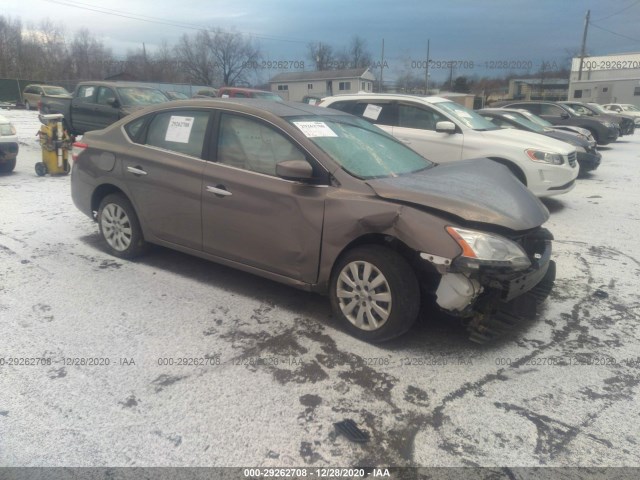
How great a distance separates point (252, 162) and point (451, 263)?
184 cm

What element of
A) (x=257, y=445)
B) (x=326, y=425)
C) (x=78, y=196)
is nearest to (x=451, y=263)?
(x=326, y=425)

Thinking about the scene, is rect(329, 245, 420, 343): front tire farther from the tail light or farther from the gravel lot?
the tail light

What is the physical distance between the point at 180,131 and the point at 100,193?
1.29 m

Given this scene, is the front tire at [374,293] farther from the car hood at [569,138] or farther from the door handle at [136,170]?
the car hood at [569,138]

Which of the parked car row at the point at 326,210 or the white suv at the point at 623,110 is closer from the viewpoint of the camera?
the parked car row at the point at 326,210

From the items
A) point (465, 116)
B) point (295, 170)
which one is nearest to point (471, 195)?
point (295, 170)

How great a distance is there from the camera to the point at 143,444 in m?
2.47

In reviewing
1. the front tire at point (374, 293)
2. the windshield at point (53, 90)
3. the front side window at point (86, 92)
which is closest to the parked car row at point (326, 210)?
the front tire at point (374, 293)

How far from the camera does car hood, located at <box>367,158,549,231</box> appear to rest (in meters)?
3.25

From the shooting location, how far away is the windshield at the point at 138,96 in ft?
37.6

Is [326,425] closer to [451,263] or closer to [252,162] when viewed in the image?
[451,263]

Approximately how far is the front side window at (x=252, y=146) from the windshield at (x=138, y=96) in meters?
8.41

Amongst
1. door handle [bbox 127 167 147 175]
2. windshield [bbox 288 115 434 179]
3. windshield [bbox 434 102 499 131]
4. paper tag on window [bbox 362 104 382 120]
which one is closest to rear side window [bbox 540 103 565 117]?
windshield [bbox 434 102 499 131]

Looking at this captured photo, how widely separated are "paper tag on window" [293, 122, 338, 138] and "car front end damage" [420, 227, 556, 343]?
1.40m
